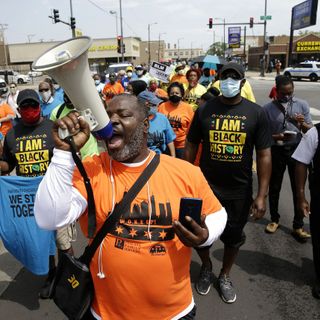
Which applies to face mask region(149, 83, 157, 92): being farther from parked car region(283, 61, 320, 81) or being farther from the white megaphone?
parked car region(283, 61, 320, 81)

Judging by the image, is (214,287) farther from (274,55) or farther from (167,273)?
(274,55)

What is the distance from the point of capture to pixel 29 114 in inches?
141

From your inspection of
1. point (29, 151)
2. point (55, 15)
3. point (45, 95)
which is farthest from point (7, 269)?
point (55, 15)

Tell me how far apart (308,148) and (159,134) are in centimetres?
180

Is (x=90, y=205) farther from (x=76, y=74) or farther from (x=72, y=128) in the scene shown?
(x=76, y=74)

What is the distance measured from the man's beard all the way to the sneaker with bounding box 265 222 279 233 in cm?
346

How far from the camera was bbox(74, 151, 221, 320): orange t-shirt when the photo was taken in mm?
1849

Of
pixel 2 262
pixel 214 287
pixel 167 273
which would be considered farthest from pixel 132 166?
pixel 2 262

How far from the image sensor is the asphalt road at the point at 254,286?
333 centimetres

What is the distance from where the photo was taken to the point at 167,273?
1.90 m

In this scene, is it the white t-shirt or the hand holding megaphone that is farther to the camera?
the white t-shirt

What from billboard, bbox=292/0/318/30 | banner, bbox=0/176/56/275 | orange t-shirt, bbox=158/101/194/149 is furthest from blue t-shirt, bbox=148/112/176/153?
billboard, bbox=292/0/318/30

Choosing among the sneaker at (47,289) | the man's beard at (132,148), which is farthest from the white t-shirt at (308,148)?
the sneaker at (47,289)

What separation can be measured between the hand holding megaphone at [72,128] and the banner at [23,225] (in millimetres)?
1954
